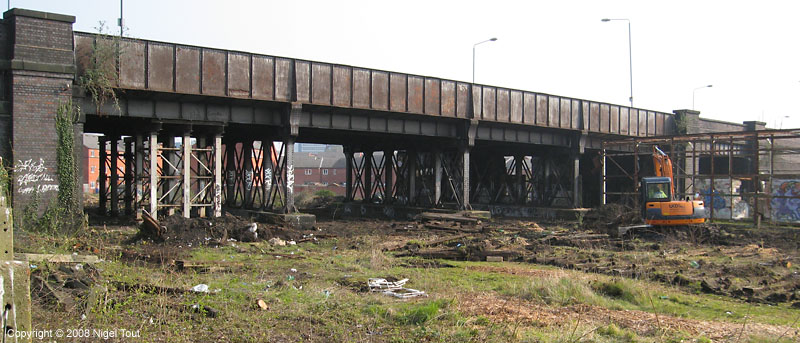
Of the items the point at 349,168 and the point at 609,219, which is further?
the point at 349,168

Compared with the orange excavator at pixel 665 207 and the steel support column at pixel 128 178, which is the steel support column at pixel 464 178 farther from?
the steel support column at pixel 128 178

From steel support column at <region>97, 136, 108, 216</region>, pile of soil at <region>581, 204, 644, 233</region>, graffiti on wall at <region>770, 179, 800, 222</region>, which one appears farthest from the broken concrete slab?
graffiti on wall at <region>770, 179, 800, 222</region>

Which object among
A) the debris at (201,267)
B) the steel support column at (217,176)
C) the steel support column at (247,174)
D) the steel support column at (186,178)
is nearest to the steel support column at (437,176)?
the steel support column at (247,174)

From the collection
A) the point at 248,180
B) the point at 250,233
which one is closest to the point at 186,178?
the point at 250,233

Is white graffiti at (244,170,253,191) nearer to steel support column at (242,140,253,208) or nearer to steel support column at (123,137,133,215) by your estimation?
steel support column at (242,140,253,208)

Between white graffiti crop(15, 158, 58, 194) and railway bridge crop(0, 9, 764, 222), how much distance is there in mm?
36

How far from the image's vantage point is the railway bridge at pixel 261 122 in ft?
59.7

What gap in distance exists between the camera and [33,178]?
1784cm

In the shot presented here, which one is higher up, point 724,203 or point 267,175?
point 267,175

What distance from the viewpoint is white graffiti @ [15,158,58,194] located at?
17.7 metres

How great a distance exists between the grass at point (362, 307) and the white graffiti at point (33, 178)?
835 cm

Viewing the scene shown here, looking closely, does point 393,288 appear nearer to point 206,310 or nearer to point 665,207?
point 206,310

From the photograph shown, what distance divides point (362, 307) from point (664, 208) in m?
15.5

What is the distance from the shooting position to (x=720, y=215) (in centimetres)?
3688
